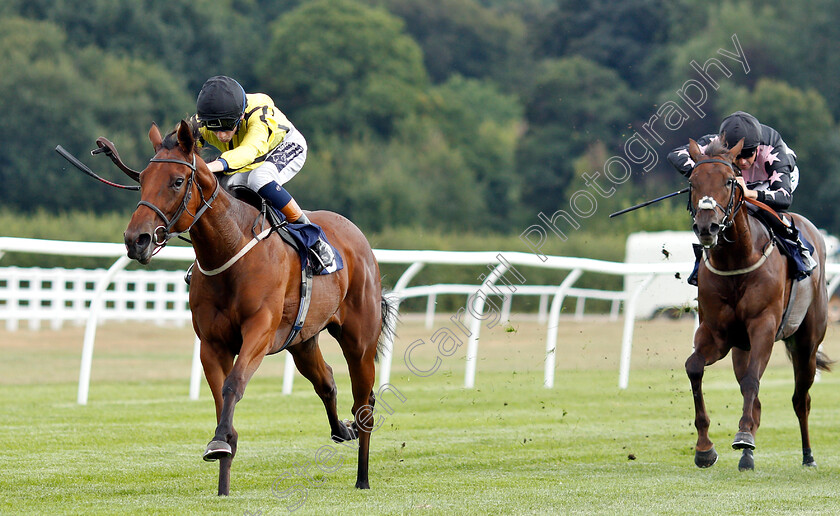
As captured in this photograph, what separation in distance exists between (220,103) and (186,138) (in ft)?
1.63

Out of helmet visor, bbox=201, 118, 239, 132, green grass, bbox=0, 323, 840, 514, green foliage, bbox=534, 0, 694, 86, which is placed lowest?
green grass, bbox=0, 323, 840, 514

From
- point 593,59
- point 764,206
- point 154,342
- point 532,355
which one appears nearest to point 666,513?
point 764,206

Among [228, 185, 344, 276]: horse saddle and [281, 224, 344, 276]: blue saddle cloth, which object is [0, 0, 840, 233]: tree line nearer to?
[281, 224, 344, 276]: blue saddle cloth

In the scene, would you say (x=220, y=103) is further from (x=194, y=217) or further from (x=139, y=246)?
(x=139, y=246)

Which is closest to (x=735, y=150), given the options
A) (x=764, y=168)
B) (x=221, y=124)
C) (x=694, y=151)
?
(x=694, y=151)

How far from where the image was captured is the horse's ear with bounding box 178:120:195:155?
15.2 ft

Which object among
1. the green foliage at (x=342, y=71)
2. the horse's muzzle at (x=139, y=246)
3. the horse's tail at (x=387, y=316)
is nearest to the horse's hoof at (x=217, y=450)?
the horse's muzzle at (x=139, y=246)

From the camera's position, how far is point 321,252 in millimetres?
5430

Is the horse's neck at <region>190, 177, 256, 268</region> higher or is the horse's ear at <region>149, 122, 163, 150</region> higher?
the horse's ear at <region>149, 122, 163, 150</region>

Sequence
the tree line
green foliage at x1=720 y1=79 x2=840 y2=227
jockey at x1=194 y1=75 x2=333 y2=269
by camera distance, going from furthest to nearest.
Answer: green foliage at x1=720 y1=79 x2=840 y2=227 < the tree line < jockey at x1=194 y1=75 x2=333 y2=269

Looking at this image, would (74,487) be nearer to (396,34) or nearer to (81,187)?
(81,187)

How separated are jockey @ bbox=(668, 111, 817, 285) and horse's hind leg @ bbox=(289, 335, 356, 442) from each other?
215 cm

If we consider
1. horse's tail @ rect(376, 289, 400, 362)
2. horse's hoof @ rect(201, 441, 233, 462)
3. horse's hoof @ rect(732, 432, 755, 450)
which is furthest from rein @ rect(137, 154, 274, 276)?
horse's hoof @ rect(732, 432, 755, 450)

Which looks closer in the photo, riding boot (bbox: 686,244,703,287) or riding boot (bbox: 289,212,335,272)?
riding boot (bbox: 289,212,335,272)
